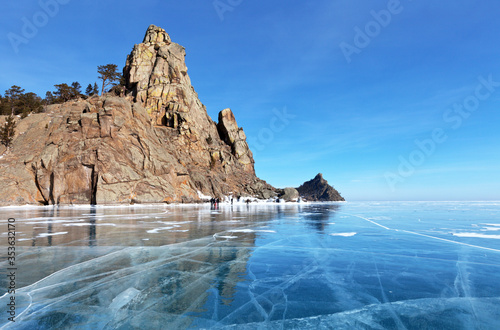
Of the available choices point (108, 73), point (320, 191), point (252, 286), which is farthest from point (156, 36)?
point (320, 191)

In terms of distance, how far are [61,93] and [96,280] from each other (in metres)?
99.2

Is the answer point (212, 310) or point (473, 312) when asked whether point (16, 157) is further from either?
point (473, 312)

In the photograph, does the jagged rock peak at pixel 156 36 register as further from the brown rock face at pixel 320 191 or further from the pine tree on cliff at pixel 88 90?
the brown rock face at pixel 320 191

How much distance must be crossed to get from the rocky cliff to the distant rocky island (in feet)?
0.53

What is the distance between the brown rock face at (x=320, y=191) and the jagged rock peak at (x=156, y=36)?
358 feet

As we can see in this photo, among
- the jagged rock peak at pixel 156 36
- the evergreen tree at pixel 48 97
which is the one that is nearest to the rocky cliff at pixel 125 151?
the jagged rock peak at pixel 156 36

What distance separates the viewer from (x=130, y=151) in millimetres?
52500

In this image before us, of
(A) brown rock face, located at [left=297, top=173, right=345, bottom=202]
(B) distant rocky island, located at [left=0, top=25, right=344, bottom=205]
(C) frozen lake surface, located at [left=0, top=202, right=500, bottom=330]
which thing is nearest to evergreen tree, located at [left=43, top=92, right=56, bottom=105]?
(B) distant rocky island, located at [left=0, top=25, right=344, bottom=205]

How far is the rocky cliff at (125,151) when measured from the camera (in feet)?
150

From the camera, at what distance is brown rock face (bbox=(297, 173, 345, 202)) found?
6314 inches

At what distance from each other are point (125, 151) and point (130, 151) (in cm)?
94

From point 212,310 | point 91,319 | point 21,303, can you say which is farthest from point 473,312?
point 21,303

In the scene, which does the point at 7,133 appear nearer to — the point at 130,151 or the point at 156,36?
the point at 130,151

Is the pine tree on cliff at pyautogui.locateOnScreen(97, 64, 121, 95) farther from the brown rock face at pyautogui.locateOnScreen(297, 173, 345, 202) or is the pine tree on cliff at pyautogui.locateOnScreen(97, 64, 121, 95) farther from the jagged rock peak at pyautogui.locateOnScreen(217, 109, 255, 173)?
the brown rock face at pyautogui.locateOnScreen(297, 173, 345, 202)
